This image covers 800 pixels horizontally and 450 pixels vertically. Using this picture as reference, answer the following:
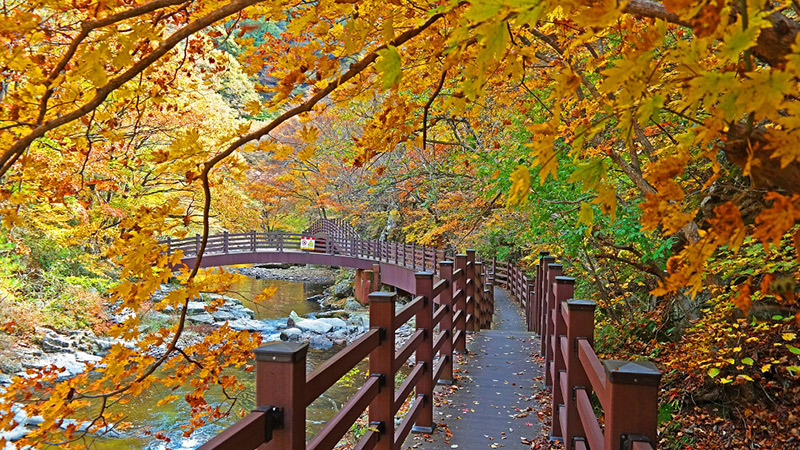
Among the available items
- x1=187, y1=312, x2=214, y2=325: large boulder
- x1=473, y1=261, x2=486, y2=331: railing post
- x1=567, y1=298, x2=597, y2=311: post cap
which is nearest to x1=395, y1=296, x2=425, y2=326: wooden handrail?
x1=567, y1=298, x2=597, y2=311: post cap

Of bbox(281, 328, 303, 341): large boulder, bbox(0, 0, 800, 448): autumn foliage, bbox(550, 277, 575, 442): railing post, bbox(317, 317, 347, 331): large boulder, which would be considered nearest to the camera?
bbox(0, 0, 800, 448): autumn foliage

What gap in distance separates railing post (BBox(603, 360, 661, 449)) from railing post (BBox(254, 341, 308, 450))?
3.61 ft

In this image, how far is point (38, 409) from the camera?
120 inches

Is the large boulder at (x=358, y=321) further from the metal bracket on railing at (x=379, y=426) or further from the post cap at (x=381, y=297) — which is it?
the post cap at (x=381, y=297)

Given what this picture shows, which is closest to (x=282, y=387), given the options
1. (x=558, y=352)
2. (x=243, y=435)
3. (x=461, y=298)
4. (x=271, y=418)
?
(x=271, y=418)

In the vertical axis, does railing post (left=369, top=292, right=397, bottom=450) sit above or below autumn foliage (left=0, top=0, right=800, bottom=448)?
below

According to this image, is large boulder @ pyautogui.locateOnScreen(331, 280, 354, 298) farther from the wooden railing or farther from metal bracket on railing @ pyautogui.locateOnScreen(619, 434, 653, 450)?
metal bracket on railing @ pyautogui.locateOnScreen(619, 434, 653, 450)

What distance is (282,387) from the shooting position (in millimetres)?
1866

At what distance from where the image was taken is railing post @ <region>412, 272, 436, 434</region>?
14.8 feet

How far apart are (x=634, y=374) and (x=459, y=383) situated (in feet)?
14.4

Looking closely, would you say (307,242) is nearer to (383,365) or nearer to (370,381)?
(383,365)

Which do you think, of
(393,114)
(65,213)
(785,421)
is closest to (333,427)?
(393,114)

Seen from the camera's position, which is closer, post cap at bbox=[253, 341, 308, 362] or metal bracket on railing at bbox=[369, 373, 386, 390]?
post cap at bbox=[253, 341, 308, 362]

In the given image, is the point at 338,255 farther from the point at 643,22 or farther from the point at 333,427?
the point at 333,427
